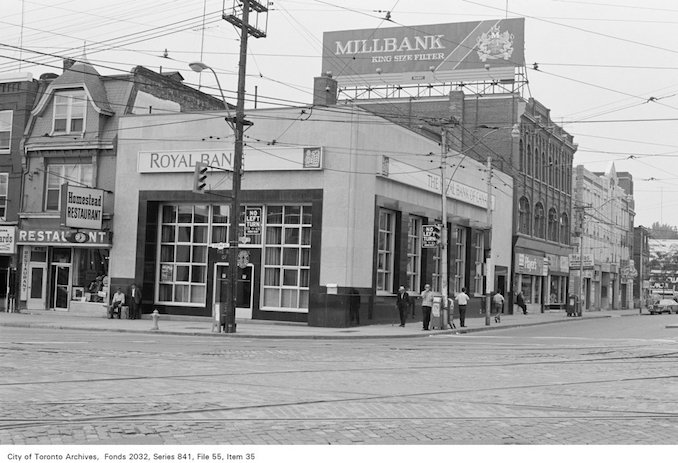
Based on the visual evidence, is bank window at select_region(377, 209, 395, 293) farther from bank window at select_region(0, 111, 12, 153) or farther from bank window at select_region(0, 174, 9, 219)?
bank window at select_region(0, 111, 12, 153)

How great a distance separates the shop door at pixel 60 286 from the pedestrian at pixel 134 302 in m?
4.17

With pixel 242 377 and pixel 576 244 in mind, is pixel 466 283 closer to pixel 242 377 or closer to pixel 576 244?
pixel 576 244

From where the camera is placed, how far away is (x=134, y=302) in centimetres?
3428

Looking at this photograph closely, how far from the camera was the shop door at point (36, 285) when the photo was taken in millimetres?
37031

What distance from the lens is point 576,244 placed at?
6788cm

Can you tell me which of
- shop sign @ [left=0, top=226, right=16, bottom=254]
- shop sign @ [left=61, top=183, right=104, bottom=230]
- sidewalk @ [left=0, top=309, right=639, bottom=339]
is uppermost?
shop sign @ [left=61, top=183, right=104, bottom=230]

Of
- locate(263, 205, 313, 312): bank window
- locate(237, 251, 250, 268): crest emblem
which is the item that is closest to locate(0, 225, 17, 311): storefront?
locate(263, 205, 313, 312): bank window

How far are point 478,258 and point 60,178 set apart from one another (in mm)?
23950

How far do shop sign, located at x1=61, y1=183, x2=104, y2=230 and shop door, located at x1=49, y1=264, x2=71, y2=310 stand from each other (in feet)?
11.4

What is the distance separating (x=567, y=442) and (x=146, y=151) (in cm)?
2931

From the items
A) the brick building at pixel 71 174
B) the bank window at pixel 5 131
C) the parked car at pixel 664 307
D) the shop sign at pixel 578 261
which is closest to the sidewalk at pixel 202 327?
the brick building at pixel 71 174

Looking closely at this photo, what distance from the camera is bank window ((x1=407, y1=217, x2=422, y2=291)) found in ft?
124

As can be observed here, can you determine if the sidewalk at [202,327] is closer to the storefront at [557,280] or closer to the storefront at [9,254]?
the storefront at [9,254]

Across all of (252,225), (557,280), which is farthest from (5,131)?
(557,280)
